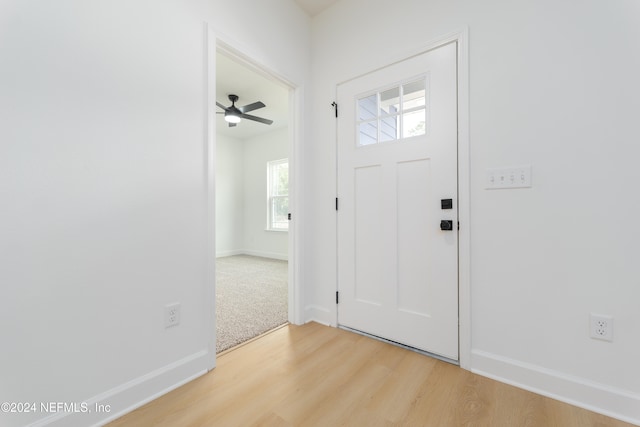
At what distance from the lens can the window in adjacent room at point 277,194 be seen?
18.6 feet

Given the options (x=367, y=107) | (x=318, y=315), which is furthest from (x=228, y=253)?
(x=367, y=107)

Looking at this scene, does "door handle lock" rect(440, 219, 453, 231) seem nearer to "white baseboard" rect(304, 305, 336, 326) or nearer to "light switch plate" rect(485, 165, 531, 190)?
"light switch plate" rect(485, 165, 531, 190)

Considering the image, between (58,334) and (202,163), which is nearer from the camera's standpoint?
(58,334)

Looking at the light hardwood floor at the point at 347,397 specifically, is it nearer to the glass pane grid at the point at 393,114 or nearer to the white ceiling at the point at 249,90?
the glass pane grid at the point at 393,114

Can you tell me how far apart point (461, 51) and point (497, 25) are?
208 millimetres

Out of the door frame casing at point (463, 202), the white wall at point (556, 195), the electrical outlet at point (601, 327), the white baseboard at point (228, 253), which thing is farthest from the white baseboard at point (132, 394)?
the white baseboard at point (228, 253)

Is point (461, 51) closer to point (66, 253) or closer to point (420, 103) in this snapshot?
point (420, 103)

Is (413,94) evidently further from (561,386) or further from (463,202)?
(561,386)

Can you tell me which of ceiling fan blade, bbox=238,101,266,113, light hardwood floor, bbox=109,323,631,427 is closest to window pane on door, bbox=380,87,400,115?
light hardwood floor, bbox=109,323,631,427

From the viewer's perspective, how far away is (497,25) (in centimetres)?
154

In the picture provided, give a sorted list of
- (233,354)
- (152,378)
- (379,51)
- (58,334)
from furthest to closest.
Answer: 1. (379,51)
2. (233,354)
3. (152,378)
4. (58,334)

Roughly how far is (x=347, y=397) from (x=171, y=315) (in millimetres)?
1055

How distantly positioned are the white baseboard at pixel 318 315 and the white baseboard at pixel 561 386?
1.08m

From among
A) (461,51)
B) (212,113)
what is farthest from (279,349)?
(461,51)
